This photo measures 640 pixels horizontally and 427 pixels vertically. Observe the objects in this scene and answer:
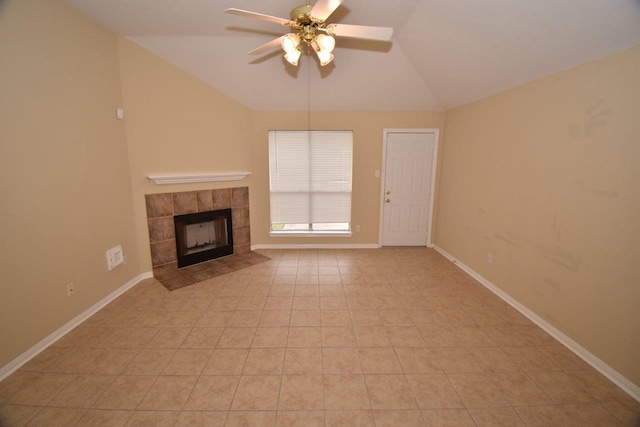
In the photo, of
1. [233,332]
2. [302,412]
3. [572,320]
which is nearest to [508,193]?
[572,320]

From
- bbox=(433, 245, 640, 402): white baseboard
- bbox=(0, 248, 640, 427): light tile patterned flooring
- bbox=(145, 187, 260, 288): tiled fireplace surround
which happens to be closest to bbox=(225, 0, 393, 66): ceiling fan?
bbox=(0, 248, 640, 427): light tile patterned flooring

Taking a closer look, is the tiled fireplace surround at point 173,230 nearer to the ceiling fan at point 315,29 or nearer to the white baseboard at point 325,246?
the white baseboard at point 325,246

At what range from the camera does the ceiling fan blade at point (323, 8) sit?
166 centimetres

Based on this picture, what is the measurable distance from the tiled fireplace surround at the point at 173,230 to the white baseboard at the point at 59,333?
0.38 m

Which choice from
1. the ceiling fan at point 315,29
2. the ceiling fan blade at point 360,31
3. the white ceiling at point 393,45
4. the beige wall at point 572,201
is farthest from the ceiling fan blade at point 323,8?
the beige wall at point 572,201

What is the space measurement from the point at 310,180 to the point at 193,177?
1859 mm

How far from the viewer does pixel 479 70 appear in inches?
118

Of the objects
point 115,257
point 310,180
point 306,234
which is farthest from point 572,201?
point 115,257

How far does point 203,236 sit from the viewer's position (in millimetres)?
4211

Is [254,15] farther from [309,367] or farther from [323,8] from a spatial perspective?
[309,367]

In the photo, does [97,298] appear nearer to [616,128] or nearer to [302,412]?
[302,412]

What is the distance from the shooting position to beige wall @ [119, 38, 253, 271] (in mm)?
3203

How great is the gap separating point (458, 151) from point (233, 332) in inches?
155

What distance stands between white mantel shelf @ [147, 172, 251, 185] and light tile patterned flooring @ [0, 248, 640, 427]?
1390 mm
